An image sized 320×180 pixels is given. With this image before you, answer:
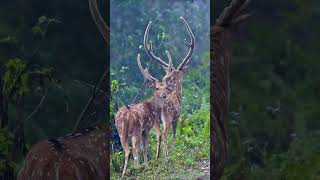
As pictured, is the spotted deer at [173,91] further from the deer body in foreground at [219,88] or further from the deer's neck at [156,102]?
the deer body in foreground at [219,88]

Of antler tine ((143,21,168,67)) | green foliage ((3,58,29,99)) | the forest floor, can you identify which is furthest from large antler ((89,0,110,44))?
the forest floor

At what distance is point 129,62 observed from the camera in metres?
5.05

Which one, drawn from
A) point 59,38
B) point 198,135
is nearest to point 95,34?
point 59,38

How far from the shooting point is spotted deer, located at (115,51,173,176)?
505 centimetres

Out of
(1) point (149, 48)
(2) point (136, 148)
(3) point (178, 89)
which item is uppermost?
(1) point (149, 48)

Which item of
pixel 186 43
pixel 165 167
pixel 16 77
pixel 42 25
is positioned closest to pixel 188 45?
pixel 186 43

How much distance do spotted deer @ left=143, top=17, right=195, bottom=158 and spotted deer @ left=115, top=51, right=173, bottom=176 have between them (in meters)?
0.04

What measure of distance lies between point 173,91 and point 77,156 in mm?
956

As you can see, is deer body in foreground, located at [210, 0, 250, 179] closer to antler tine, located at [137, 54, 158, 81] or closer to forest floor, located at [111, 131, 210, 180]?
forest floor, located at [111, 131, 210, 180]

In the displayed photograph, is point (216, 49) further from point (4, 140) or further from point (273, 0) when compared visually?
point (4, 140)

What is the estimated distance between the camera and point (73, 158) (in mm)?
5090

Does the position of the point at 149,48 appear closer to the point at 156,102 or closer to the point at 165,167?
the point at 156,102

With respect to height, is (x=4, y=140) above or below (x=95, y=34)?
below

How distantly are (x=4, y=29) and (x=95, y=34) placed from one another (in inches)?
31.7
